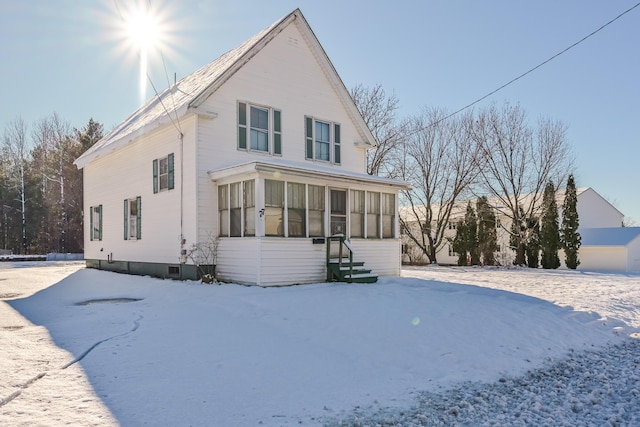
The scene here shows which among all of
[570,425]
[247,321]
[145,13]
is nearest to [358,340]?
[247,321]

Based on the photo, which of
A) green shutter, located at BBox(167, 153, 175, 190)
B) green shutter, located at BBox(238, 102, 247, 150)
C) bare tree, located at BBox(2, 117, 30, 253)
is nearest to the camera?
green shutter, located at BBox(238, 102, 247, 150)

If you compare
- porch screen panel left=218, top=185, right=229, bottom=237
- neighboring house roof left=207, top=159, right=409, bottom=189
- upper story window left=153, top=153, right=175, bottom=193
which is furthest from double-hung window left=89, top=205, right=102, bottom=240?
neighboring house roof left=207, top=159, right=409, bottom=189

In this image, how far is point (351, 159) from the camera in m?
16.4

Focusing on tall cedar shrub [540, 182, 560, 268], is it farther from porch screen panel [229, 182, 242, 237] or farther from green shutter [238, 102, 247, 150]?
porch screen panel [229, 182, 242, 237]

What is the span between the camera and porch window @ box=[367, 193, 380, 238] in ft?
45.6

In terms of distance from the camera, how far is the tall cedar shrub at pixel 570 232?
26078 mm

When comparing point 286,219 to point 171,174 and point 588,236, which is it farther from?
point 588,236

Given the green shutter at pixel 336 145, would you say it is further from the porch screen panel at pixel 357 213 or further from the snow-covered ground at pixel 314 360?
the snow-covered ground at pixel 314 360

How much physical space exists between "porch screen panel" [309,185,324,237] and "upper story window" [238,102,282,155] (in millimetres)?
2377

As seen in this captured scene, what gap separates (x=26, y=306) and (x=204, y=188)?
5112 mm

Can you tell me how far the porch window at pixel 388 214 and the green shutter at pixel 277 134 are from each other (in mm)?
3591

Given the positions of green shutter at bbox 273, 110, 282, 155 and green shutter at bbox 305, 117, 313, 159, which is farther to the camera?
green shutter at bbox 305, 117, 313, 159

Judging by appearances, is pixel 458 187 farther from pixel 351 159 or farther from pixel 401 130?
pixel 351 159

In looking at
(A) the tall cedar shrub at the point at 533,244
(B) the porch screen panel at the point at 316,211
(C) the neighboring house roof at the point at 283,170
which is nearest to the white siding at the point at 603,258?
(A) the tall cedar shrub at the point at 533,244
